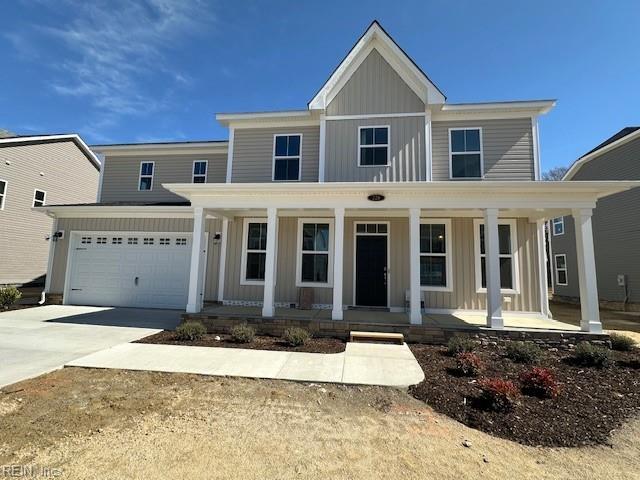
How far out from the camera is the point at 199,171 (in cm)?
1219

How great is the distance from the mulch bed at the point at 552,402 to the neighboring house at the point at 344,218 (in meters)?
2.88

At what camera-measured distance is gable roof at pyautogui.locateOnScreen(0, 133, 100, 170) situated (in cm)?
1444

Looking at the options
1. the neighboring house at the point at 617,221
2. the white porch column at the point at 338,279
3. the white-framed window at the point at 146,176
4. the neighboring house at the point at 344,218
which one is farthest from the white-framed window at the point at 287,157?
the neighboring house at the point at 617,221

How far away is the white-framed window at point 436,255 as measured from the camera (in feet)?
30.0

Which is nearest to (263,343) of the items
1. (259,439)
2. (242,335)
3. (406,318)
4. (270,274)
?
(242,335)

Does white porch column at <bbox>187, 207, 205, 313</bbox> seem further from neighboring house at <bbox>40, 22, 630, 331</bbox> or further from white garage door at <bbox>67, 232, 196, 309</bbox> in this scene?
white garage door at <bbox>67, 232, 196, 309</bbox>

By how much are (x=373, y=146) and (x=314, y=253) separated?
3.65m

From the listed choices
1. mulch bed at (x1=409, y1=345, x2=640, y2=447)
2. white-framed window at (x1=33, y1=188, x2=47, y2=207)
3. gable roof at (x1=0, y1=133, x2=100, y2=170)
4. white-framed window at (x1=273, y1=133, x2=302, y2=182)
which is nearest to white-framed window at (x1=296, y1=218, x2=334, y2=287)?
white-framed window at (x1=273, y1=133, x2=302, y2=182)

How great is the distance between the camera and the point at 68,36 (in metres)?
9.41

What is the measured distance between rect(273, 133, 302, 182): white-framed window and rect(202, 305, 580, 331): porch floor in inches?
163

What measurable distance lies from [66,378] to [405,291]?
24.8 ft

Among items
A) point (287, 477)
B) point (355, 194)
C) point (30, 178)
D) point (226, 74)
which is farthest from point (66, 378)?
point (30, 178)

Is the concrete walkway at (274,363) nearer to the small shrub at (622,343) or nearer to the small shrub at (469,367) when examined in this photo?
the small shrub at (469,367)

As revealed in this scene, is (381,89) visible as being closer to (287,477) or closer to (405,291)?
(405,291)
